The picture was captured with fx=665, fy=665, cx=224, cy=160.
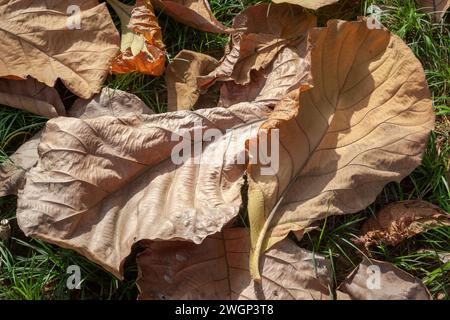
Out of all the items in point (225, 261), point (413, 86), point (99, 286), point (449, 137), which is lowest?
point (99, 286)

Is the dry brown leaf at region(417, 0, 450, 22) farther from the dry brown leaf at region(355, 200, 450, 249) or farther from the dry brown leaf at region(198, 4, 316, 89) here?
the dry brown leaf at region(355, 200, 450, 249)

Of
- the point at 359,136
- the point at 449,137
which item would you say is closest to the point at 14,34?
the point at 359,136

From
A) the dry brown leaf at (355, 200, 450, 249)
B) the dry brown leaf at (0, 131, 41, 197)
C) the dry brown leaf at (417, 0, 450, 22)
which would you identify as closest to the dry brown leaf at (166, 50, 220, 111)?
the dry brown leaf at (0, 131, 41, 197)

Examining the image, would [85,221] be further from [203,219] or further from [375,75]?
[375,75]

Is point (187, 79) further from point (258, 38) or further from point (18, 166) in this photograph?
point (18, 166)

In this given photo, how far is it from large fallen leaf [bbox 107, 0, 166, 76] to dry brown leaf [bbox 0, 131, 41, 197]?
429mm

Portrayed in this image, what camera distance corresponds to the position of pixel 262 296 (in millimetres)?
2203

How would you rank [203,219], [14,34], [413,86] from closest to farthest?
[203,219]
[413,86]
[14,34]

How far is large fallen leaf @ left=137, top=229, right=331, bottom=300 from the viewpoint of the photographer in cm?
221

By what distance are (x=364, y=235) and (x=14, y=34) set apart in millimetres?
1511

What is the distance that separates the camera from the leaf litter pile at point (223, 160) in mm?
2213

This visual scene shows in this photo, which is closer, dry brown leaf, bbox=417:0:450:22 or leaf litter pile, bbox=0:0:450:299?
leaf litter pile, bbox=0:0:450:299

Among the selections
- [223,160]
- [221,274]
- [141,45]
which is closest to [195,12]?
[141,45]
